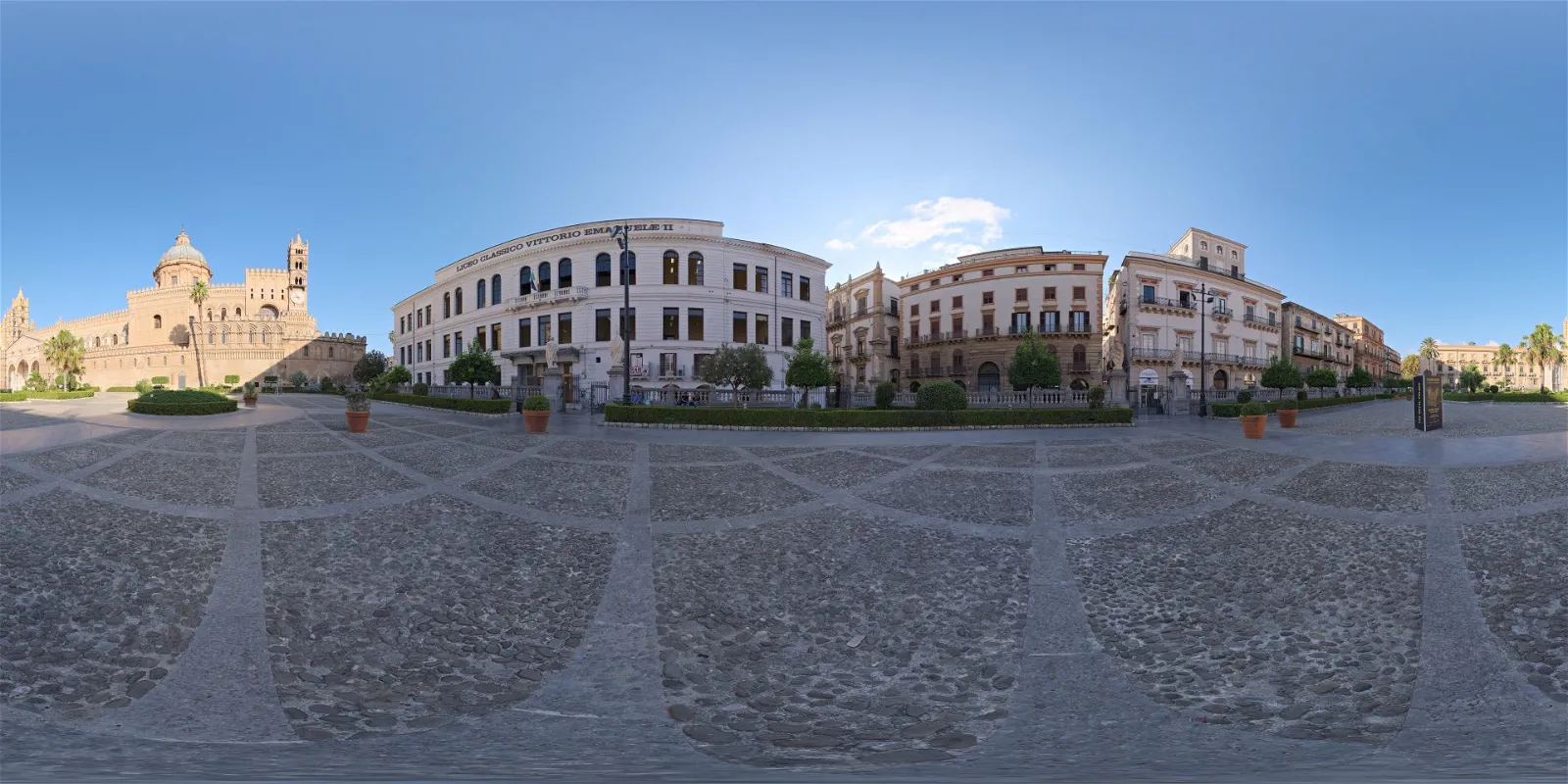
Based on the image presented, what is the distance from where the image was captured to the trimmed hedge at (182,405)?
70.8 feet

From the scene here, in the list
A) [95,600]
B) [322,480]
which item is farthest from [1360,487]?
[322,480]

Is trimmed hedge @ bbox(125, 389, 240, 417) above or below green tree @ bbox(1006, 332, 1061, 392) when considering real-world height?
below

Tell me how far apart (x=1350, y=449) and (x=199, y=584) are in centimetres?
1916

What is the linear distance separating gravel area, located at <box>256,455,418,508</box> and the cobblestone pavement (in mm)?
121

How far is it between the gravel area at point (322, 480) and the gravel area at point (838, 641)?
526 centimetres

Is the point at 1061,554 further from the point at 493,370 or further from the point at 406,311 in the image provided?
the point at 406,311

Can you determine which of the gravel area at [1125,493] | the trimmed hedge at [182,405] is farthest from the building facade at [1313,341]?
the trimmed hedge at [182,405]

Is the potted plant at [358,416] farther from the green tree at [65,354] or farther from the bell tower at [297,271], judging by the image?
the bell tower at [297,271]

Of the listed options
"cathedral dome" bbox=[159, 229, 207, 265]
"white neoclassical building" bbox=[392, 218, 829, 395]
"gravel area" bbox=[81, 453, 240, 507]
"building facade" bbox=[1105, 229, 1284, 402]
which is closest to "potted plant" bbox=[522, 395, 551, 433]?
"gravel area" bbox=[81, 453, 240, 507]

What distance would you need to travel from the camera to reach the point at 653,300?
37.0m

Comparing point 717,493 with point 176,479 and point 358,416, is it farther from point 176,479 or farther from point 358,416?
point 358,416

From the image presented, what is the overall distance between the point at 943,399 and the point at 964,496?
45.9ft

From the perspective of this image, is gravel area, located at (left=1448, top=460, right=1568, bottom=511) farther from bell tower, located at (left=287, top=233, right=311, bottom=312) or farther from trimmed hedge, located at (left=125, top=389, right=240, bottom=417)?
bell tower, located at (left=287, top=233, right=311, bottom=312)

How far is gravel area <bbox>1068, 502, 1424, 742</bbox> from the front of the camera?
395 centimetres
